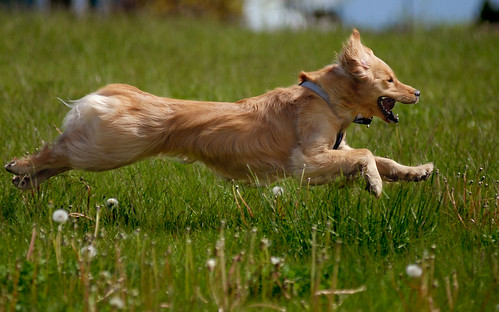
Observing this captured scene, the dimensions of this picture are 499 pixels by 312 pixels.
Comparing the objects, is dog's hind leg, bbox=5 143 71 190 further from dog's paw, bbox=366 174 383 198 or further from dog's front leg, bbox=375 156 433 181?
dog's front leg, bbox=375 156 433 181

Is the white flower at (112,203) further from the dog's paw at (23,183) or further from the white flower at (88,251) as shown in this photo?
the white flower at (88,251)

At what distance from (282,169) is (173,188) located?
2.59ft

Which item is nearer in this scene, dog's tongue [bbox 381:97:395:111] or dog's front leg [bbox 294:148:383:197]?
dog's front leg [bbox 294:148:383:197]

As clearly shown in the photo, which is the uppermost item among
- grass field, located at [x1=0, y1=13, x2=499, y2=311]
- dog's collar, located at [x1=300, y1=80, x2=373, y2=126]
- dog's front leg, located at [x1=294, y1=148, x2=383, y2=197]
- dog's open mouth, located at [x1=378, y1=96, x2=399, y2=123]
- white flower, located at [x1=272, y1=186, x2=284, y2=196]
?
dog's collar, located at [x1=300, y1=80, x2=373, y2=126]

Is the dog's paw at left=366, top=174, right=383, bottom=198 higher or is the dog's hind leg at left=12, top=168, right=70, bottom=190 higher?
the dog's paw at left=366, top=174, right=383, bottom=198

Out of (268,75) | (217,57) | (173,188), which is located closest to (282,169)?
(173,188)

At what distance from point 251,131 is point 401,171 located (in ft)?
3.43

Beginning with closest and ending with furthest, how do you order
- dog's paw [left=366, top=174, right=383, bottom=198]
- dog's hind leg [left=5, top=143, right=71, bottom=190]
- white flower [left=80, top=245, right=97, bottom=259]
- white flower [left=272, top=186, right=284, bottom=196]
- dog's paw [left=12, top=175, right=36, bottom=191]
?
white flower [left=80, top=245, right=97, bottom=259] → white flower [left=272, top=186, right=284, bottom=196] → dog's paw [left=366, top=174, right=383, bottom=198] → dog's hind leg [left=5, top=143, right=71, bottom=190] → dog's paw [left=12, top=175, right=36, bottom=191]

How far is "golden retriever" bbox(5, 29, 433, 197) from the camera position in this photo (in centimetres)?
421

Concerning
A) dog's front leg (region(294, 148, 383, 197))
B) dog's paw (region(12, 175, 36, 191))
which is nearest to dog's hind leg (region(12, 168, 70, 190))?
dog's paw (region(12, 175, 36, 191))

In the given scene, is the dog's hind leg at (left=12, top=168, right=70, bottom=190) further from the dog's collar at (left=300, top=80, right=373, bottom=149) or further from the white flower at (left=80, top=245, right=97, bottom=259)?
the dog's collar at (left=300, top=80, right=373, bottom=149)

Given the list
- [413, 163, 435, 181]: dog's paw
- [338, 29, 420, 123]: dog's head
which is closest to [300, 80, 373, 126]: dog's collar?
[338, 29, 420, 123]: dog's head

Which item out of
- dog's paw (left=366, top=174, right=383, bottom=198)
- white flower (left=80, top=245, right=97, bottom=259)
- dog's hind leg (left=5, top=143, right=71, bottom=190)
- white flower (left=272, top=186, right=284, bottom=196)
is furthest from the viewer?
dog's hind leg (left=5, top=143, right=71, bottom=190)

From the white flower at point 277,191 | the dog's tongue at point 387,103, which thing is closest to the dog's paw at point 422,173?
the dog's tongue at point 387,103
